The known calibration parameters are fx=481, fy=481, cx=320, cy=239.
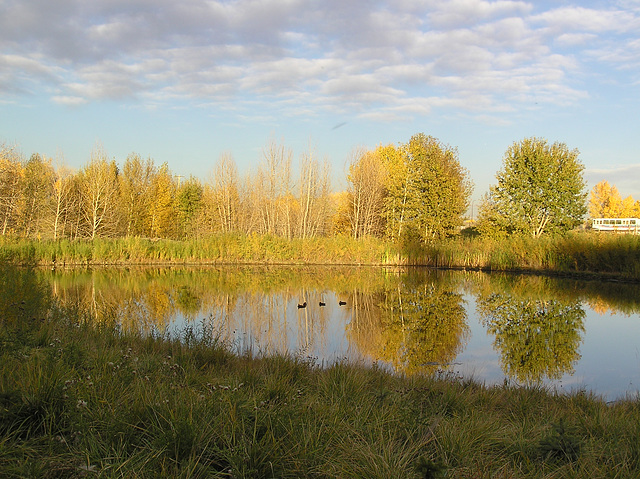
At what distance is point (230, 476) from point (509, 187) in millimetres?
26953

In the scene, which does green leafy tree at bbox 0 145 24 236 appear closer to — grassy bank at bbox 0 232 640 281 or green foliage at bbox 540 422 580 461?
grassy bank at bbox 0 232 640 281

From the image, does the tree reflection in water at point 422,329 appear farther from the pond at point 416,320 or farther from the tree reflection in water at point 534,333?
the tree reflection in water at point 534,333

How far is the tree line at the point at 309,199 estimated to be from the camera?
25922 mm

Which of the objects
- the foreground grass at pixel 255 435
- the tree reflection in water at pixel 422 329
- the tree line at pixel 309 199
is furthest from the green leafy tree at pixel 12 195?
the foreground grass at pixel 255 435

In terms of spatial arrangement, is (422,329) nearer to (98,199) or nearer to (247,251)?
(247,251)

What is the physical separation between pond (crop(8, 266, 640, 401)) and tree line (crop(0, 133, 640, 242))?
8.47m

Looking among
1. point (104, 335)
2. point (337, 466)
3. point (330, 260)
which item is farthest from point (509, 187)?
point (337, 466)

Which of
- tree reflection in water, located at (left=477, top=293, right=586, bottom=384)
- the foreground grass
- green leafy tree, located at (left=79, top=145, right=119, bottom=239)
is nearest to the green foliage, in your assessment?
the foreground grass

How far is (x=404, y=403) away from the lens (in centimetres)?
399

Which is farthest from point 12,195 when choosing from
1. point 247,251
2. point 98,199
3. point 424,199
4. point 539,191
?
point 539,191

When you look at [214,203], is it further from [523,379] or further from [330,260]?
[523,379]

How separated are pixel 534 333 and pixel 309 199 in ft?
82.9

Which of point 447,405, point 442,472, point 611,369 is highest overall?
point 442,472

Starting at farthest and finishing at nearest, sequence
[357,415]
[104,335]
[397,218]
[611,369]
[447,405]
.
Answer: [397,218], [611,369], [104,335], [447,405], [357,415]
